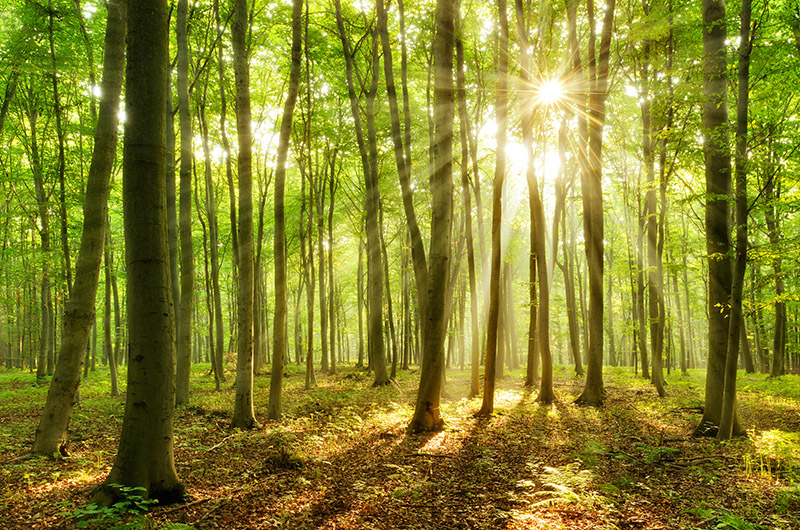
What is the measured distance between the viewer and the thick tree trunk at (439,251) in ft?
28.2

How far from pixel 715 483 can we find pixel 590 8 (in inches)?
474

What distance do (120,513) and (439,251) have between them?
6402 millimetres

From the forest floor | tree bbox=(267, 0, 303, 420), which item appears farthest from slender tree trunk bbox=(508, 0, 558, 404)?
tree bbox=(267, 0, 303, 420)

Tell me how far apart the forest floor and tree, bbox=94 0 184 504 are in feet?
1.46

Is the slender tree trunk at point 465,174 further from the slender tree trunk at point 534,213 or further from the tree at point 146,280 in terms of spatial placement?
the tree at point 146,280

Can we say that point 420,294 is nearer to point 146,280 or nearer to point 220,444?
point 220,444

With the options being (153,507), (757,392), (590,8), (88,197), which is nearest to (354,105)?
(590,8)

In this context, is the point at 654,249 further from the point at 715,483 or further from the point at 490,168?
the point at 715,483

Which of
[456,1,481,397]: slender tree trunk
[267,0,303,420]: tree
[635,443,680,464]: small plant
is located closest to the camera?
[635,443,680,464]: small plant

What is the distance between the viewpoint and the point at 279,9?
45.2 ft

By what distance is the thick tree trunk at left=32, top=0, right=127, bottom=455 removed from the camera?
643 cm

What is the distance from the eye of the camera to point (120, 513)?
3.88 m

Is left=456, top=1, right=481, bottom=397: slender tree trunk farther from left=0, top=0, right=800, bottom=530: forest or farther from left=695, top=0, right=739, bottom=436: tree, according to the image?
left=695, top=0, right=739, bottom=436: tree

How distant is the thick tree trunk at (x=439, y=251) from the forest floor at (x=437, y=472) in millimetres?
672
